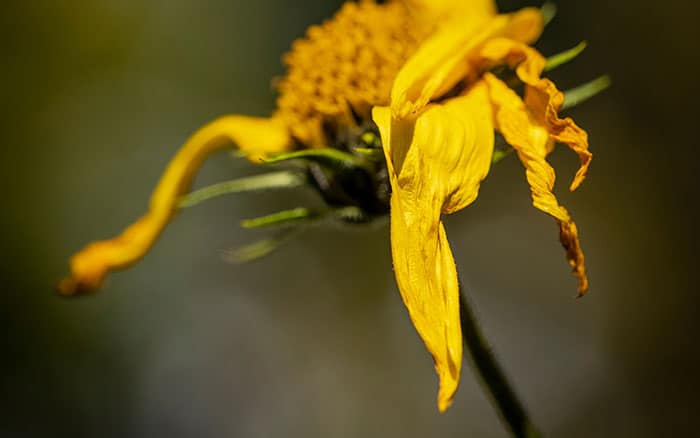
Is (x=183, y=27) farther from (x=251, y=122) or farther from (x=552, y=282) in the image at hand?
(x=251, y=122)

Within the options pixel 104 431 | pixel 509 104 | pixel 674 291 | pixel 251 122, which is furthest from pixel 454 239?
pixel 509 104

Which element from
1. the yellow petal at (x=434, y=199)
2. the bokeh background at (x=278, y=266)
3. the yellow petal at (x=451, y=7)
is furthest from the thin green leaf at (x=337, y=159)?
the bokeh background at (x=278, y=266)

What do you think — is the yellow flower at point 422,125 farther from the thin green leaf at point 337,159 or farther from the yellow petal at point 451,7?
the thin green leaf at point 337,159

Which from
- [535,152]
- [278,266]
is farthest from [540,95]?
[278,266]

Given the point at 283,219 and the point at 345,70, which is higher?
the point at 345,70

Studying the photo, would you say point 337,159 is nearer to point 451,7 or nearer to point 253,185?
point 253,185

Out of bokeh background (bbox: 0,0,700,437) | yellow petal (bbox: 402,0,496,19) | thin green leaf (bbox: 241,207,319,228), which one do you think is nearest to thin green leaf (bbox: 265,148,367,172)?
thin green leaf (bbox: 241,207,319,228)

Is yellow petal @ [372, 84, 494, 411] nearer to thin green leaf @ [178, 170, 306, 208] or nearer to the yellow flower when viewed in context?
the yellow flower
